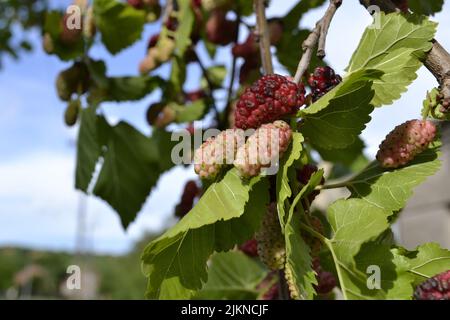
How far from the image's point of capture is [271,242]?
446 millimetres

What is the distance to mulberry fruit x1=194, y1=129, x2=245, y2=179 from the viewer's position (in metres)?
0.42

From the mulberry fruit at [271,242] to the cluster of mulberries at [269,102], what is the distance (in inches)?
2.7

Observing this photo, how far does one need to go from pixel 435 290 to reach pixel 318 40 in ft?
0.69

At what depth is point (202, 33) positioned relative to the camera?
2.93ft

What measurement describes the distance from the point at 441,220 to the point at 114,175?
388 cm

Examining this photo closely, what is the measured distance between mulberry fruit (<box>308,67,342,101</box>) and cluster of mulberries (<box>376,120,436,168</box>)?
0.06 meters

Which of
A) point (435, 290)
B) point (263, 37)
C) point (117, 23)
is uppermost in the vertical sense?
point (117, 23)

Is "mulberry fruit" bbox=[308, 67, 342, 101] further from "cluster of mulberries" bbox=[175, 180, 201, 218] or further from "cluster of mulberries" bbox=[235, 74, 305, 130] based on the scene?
"cluster of mulberries" bbox=[175, 180, 201, 218]

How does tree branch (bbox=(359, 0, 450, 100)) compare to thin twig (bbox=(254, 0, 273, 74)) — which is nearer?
tree branch (bbox=(359, 0, 450, 100))

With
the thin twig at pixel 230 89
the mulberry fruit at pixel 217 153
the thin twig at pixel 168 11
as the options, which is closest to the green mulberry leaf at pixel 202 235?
the mulberry fruit at pixel 217 153

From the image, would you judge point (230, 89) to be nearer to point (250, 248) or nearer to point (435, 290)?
point (250, 248)

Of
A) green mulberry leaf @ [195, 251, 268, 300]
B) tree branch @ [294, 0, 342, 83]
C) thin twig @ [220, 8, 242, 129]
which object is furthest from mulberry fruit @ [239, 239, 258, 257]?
tree branch @ [294, 0, 342, 83]

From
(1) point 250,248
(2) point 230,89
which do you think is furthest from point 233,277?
(2) point 230,89

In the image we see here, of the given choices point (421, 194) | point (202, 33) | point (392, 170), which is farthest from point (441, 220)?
point (392, 170)
